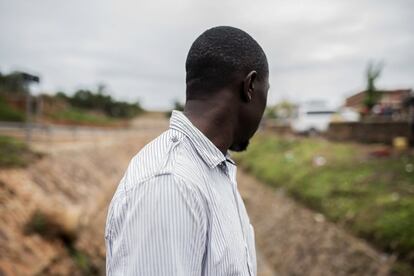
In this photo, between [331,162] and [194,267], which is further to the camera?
[331,162]

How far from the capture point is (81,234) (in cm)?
729

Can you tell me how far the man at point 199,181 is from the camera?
1.14 metres

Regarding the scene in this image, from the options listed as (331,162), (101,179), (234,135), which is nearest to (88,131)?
(101,179)

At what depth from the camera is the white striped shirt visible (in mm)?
1135

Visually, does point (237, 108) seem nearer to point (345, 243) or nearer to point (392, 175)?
point (345, 243)

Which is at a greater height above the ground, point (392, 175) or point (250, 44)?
point (250, 44)

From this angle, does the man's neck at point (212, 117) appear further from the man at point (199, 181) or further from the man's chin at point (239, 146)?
the man's chin at point (239, 146)

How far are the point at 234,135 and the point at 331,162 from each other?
9693mm

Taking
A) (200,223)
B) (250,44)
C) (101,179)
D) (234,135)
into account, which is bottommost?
(101,179)

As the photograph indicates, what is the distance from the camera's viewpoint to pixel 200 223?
3.96 feet

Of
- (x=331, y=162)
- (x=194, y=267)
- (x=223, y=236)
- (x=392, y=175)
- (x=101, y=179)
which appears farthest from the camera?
(x=101, y=179)

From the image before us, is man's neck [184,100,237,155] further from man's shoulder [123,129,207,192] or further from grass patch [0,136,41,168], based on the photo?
grass patch [0,136,41,168]

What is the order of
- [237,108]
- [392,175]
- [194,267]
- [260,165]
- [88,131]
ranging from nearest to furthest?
1. [194,267]
2. [237,108]
3. [392,175]
4. [260,165]
5. [88,131]

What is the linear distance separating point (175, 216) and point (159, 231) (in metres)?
0.06
